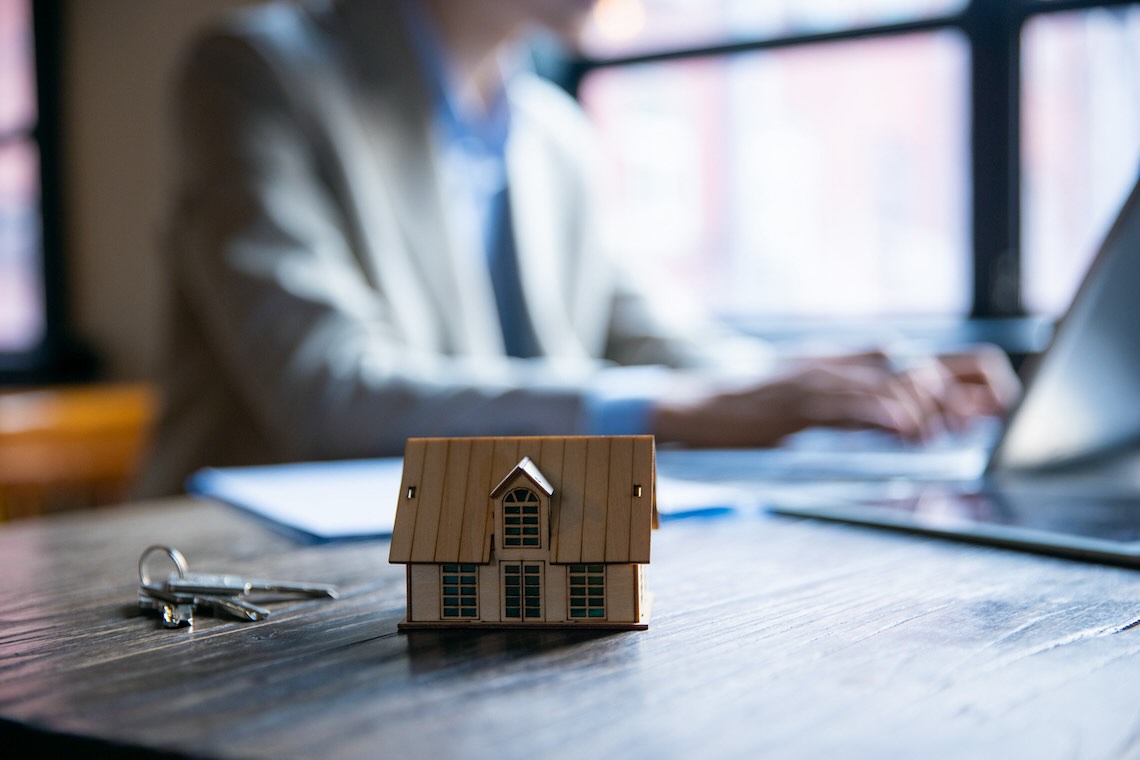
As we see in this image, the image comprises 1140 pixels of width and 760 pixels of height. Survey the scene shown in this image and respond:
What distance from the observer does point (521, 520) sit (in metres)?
0.40

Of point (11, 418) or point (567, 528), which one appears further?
point (11, 418)

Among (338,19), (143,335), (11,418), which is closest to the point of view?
(338,19)

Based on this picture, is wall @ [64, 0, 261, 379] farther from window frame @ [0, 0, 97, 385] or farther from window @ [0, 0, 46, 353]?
window @ [0, 0, 46, 353]

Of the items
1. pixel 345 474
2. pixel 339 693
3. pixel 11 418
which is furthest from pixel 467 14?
pixel 339 693

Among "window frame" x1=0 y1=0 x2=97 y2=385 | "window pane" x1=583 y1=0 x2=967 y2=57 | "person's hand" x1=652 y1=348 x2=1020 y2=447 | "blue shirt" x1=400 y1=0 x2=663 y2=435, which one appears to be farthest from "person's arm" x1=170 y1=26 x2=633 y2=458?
"window frame" x1=0 y1=0 x2=97 y2=385

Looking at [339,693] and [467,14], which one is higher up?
[467,14]

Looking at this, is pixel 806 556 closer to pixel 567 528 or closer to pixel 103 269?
pixel 567 528

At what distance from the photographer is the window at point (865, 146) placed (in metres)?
1.95

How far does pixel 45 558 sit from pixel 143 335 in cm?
282

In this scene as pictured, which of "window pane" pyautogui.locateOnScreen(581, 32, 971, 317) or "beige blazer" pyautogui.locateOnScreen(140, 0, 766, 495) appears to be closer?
"beige blazer" pyautogui.locateOnScreen(140, 0, 766, 495)

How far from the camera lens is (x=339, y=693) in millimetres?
330

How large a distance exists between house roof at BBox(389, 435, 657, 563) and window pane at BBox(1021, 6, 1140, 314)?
1716 mm

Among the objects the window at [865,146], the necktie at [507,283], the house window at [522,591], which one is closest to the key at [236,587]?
the house window at [522,591]

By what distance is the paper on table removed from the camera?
623 mm
